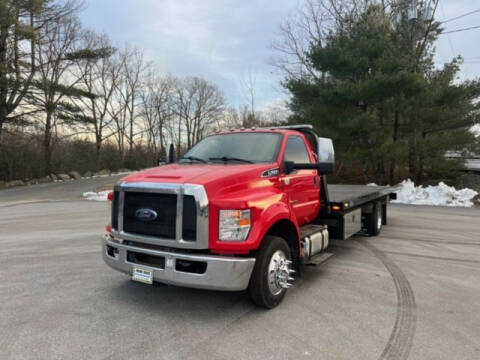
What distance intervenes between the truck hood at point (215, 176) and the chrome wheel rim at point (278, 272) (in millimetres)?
879

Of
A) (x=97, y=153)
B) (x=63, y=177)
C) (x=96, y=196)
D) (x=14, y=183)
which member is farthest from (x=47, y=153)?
(x=96, y=196)

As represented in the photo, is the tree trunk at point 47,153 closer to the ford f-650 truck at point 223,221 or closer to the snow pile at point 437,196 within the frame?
the snow pile at point 437,196

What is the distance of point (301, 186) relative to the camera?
4.86 m

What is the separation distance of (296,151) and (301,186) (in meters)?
0.54

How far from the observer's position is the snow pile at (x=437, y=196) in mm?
13855

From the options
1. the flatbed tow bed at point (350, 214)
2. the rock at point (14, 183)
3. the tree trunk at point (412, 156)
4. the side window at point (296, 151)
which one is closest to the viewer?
the side window at point (296, 151)

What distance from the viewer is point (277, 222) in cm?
410

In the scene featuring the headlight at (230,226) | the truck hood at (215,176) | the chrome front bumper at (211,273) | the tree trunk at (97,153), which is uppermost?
the tree trunk at (97,153)

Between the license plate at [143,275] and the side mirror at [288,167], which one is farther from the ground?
the side mirror at [288,167]

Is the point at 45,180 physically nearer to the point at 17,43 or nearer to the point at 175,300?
the point at 17,43

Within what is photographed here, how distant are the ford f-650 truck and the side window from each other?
32mm

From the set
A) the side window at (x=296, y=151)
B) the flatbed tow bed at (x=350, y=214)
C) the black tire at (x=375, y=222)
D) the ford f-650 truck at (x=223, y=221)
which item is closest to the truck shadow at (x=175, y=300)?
the ford f-650 truck at (x=223, y=221)

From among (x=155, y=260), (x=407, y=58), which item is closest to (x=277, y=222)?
(x=155, y=260)

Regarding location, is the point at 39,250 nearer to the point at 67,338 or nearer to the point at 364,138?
the point at 67,338
